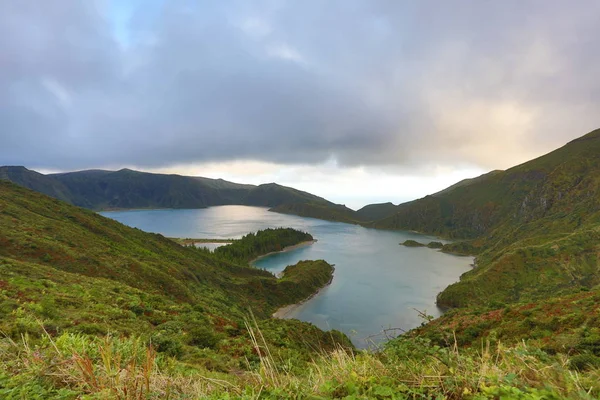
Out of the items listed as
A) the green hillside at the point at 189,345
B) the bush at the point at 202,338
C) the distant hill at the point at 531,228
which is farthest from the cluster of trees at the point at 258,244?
the bush at the point at 202,338

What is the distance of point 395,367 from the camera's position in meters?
3.41

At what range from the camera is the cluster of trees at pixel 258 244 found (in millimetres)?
92062

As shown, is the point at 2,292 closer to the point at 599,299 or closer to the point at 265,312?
the point at 599,299

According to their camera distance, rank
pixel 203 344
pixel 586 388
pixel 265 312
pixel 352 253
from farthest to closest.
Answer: pixel 352 253, pixel 265 312, pixel 203 344, pixel 586 388

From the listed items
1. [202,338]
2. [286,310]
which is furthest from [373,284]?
[202,338]

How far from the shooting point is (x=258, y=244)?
356 ft

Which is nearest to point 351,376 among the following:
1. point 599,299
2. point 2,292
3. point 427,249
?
point 2,292

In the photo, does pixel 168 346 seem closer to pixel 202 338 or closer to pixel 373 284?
pixel 202 338

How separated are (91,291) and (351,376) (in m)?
16.3

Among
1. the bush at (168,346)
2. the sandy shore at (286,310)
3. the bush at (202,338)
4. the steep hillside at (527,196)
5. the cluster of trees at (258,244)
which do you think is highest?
the steep hillside at (527,196)

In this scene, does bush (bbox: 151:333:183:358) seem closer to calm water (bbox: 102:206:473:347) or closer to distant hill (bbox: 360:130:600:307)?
calm water (bbox: 102:206:473:347)

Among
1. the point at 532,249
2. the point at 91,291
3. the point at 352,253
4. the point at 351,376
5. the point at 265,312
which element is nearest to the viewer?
the point at 351,376

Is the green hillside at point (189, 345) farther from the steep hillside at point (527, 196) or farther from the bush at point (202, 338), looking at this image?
the steep hillside at point (527, 196)

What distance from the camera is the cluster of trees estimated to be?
302 ft
